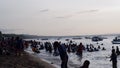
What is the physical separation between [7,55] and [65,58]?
14.3m

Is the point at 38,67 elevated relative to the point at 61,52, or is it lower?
lower

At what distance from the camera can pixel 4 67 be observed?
1866 cm

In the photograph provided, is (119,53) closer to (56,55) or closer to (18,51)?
(56,55)

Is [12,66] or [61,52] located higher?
[61,52]

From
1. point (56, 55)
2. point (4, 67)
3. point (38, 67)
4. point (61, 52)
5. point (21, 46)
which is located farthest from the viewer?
point (56, 55)

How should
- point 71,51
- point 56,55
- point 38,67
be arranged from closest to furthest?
point 38,67 < point 56,55 < point 71,51

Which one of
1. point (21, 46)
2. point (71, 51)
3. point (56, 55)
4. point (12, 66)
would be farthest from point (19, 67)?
point (71, 51)

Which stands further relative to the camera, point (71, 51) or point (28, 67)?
point (71, 51)

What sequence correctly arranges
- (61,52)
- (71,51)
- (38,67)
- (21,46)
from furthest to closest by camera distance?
1. (71,51)
2. (21,46)
3. (38,67)
4. (61,52)

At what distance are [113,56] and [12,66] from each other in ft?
22.8

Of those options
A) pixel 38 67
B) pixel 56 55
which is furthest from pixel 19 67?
pixel 56 55

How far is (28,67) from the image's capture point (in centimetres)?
1980

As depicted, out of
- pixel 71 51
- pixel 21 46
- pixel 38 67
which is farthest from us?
pixel 71 51

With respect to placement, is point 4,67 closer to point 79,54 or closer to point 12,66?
point 12,66
